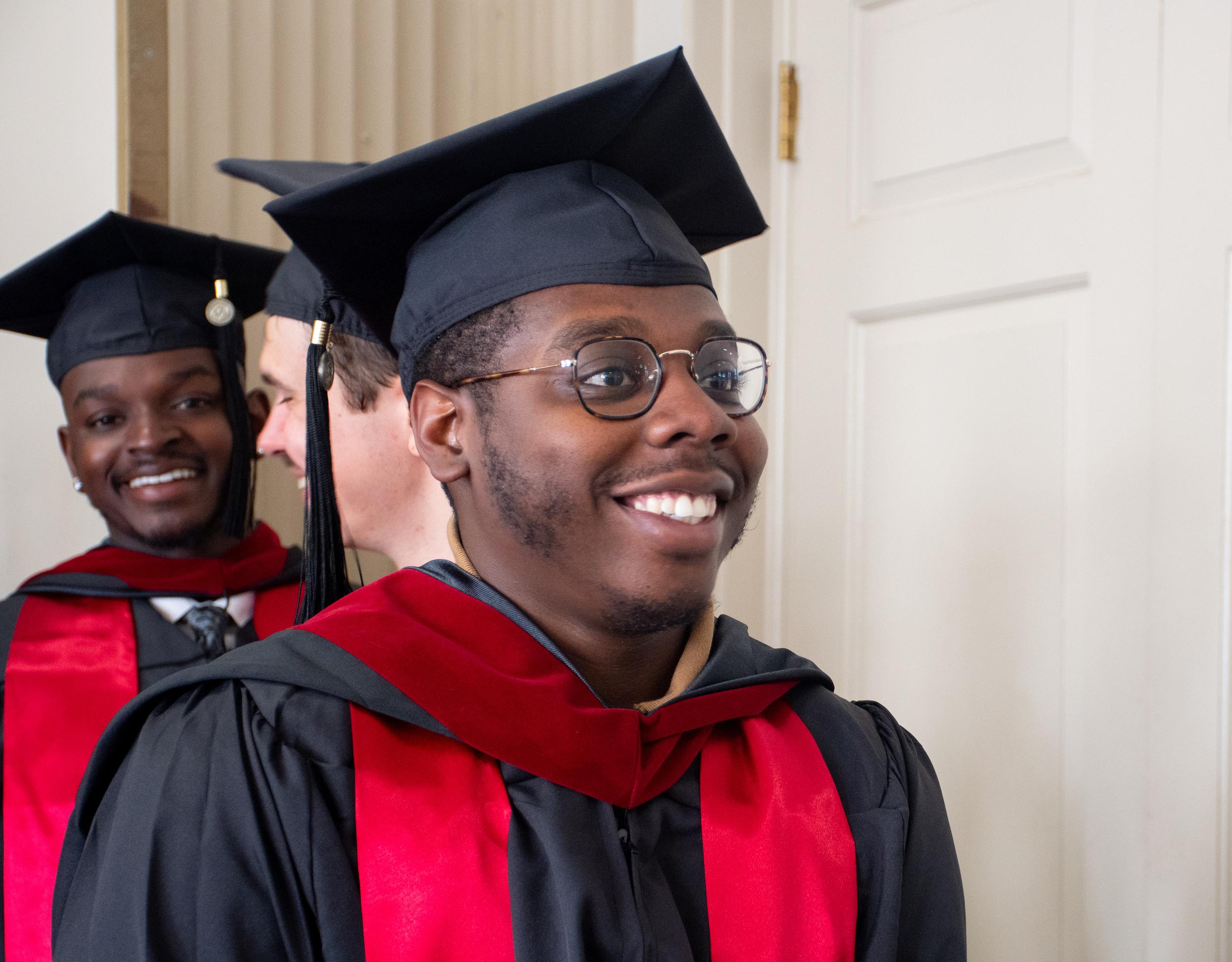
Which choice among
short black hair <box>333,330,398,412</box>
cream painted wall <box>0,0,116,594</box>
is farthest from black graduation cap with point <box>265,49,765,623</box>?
cream painted wall <box>0,0,116,594</box>

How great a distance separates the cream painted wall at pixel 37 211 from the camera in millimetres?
2199

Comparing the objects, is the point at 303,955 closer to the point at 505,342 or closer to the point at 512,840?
the point at 512,840

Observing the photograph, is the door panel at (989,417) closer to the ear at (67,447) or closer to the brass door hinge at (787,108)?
the brass door hinge at (787,108)

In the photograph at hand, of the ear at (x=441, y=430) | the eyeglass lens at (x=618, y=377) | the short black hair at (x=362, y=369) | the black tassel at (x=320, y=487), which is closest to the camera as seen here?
the eyeglass lens at (x=618, y=377)

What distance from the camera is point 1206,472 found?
5.48 feet

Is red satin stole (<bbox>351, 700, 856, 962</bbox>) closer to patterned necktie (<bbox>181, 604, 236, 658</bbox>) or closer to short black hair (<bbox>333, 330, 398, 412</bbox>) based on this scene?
short black hair (<bbox>333, 330, 398, 412</bbox>)

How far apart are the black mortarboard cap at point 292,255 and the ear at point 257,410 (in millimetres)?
357

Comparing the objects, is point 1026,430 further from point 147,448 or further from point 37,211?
point 37,211

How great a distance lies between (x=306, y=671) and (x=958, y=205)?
1.47m

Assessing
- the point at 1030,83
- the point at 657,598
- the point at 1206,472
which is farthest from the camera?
the point at 1030,83

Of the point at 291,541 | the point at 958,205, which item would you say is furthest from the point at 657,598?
the point at 291,541

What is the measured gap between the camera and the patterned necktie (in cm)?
191

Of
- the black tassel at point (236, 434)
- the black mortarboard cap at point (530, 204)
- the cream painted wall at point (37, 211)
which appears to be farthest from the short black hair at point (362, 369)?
the cream painted wall at point (37, 211)

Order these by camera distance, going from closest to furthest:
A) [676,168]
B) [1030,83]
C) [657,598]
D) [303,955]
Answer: [303,955]
[657,598]
[676,168]
[1030,83]
